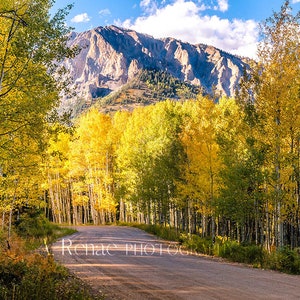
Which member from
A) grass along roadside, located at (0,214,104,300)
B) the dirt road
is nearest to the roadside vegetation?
grass along roadside, located at (0,214,104,300)

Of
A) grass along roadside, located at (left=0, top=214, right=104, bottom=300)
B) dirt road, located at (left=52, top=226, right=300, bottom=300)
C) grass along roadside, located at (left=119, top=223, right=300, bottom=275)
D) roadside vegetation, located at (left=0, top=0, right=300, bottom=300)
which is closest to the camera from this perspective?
grass along roadside, located at (left=0, top=214, right=104, bottom=300)

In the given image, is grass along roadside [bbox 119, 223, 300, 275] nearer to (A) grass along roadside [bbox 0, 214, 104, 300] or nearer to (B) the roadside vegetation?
(B) the roadside vegetation

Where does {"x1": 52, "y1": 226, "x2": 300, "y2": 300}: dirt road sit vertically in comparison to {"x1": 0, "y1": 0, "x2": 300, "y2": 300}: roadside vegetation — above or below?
below

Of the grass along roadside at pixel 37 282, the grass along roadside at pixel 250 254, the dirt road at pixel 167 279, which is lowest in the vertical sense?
the grass along roadside at pixel 250 254

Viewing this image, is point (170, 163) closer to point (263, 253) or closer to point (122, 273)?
point (263, 253)

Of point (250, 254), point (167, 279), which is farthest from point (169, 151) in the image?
point (167, 279)

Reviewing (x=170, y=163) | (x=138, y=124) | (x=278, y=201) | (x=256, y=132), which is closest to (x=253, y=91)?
(x=256, y=132)

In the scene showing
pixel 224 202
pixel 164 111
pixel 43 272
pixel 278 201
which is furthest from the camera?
pixel 164 111

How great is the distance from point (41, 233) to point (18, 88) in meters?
14.2

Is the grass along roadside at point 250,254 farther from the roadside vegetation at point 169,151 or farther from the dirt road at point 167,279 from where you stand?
the dirt road at point 167,279

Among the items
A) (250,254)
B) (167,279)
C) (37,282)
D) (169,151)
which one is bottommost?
(250,254)

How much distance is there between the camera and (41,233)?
22.8 m

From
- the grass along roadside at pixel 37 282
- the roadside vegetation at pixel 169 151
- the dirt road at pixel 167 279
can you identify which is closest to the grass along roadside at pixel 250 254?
the roadside vegetation at pixel 169 151

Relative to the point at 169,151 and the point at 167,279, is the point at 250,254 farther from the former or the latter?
the point at 169,151
